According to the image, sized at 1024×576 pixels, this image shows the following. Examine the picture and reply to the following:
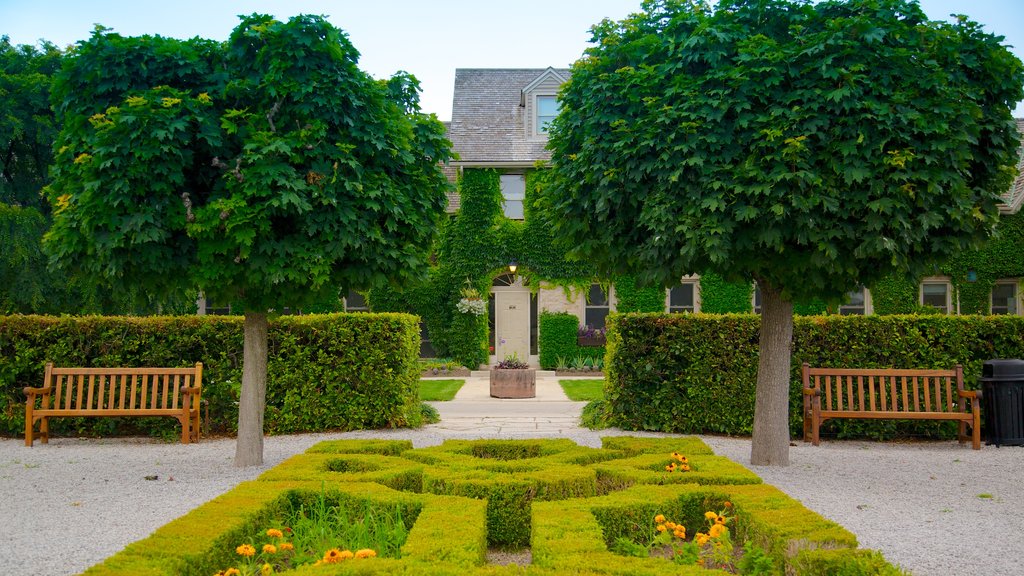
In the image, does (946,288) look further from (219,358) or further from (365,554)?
(365,554)

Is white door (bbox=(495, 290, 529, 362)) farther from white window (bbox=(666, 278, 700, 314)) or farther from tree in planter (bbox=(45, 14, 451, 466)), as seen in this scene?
tree in planter (bbox=(45, 14, 451, 466))

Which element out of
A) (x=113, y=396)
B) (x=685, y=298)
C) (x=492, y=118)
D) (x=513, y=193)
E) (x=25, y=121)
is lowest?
(x=113, y=396)

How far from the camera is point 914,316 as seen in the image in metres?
9.62

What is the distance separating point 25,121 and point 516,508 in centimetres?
A: 1740

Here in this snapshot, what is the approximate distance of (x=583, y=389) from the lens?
1562 centimetres

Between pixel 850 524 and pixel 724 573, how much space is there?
2.31 metres

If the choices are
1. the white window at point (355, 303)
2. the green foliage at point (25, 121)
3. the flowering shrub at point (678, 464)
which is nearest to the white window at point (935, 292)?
the white window at point (355, 303)

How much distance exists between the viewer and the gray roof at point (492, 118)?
20.8 m

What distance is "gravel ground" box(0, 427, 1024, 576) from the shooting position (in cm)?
476

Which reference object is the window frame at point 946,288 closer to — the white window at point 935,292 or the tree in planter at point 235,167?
the white window at point 935,292

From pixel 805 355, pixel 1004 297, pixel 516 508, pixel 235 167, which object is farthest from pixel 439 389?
pixel 1004 297

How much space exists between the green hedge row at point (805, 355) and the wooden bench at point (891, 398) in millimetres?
242

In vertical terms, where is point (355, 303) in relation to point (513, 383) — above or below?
above

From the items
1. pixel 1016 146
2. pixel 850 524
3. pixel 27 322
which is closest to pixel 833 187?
pixel 1016 146
